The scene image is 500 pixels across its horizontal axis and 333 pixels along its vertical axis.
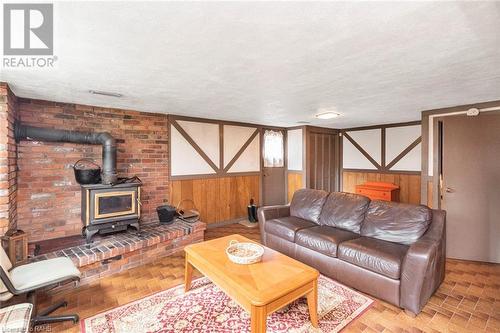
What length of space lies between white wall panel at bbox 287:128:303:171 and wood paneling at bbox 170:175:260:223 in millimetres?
1092

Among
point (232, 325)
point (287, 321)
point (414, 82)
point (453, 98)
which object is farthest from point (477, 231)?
point (232, 325)

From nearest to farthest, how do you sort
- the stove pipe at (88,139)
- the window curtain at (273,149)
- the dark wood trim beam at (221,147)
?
the stove pipe at (88,139) < the dark wood trim beam at (221,147) < the window curtain at (273,149)

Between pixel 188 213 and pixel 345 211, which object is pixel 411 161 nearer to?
pixel 345 211

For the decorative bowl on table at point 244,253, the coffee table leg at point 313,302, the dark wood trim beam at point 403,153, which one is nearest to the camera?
the coffee table leg at point 313,302

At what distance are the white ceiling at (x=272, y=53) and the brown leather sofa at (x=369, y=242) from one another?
142cm

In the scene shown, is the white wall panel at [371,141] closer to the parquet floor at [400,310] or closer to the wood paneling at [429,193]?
the wood paneling at [429,193]

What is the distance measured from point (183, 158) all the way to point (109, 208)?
61.3 inches

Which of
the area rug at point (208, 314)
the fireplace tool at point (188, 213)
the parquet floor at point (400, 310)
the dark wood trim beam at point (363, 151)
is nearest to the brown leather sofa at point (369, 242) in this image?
the parquet floor at point (400, 310)

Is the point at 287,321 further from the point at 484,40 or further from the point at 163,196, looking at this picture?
the point at 163,196

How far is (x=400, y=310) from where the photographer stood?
2152mm

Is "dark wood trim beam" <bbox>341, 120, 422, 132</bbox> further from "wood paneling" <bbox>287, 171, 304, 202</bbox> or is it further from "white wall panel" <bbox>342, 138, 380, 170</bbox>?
"wood paneling" <bbox>287, 171, 304, 202</bbox>

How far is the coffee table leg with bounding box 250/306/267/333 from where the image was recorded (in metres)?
1.58

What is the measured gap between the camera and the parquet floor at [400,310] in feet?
6.42

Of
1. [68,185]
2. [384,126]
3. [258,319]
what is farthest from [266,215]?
[384,126]
